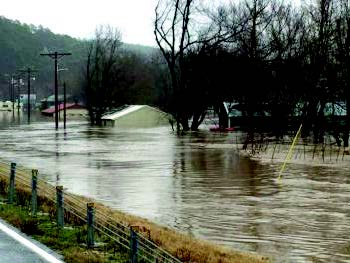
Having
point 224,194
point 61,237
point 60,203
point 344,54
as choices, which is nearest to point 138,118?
point 344,54

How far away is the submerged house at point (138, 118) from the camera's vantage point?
95.8m

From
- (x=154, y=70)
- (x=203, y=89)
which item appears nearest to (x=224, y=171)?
(x=203, y=89)

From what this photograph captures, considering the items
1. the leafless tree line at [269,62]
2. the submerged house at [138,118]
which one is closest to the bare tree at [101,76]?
the submerged house at [138,118]

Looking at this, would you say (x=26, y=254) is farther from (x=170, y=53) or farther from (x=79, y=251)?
(x=170, y=53)

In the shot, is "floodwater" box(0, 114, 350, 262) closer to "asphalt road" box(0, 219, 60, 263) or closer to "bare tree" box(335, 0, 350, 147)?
"asphalt road" box(0, 219, 60, 263)

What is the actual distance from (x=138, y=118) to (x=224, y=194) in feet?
247

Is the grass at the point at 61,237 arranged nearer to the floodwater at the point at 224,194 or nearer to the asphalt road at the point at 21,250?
the asphalt road at the point at 21,250

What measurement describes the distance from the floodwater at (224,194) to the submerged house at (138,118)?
177ft

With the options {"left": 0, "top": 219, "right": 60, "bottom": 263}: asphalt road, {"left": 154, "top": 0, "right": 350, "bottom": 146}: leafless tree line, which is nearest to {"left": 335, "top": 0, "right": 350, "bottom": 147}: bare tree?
{"left": 154, "top": 0, "right": 350, "bottom": 146}: leafless tree line

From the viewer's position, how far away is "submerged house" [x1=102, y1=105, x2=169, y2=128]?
95.8 m

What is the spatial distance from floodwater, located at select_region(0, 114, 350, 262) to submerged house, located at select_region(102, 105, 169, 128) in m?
54.1

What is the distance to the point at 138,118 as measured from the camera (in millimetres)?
97500

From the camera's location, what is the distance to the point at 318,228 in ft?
53.7

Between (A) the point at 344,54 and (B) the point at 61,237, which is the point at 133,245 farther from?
(A) the point at 344,54
